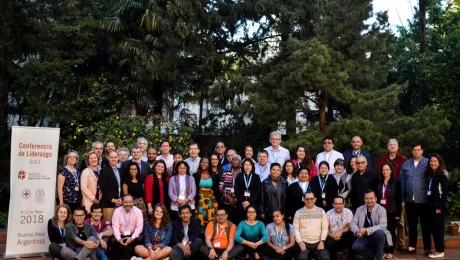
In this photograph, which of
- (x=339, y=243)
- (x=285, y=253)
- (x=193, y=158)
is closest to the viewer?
(x=285, y=253)

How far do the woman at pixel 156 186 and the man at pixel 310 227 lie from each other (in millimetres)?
2011

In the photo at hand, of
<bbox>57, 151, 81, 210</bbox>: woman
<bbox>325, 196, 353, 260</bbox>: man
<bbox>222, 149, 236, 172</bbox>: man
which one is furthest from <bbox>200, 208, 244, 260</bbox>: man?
<bbox>57, 151, 81, 210</bbox>: woman

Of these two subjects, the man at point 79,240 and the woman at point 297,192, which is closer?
the man at point 79,240

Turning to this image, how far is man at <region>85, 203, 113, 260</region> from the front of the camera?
7.43 metres

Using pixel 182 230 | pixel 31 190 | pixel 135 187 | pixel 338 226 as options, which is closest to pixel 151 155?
pixel 135 187

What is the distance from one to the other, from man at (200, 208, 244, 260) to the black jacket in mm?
632

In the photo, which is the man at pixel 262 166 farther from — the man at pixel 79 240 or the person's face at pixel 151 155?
the man at pixel 79 240

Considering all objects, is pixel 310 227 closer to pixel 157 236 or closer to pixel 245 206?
pixel 245 206

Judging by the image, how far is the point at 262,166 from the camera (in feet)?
27.5

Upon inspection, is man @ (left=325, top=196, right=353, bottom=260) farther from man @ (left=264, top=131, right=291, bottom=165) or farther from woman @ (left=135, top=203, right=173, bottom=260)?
woman @ (left=135, top=203, right=173, bottom=260)

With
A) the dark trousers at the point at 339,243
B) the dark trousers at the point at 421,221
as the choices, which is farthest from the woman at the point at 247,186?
the dark trousers at the point at 421,221

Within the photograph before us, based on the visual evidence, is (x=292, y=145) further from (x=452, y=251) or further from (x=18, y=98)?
(x=18, y=98)

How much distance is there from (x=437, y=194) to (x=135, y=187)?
4389 millimetres

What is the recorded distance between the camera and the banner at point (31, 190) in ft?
25.7
